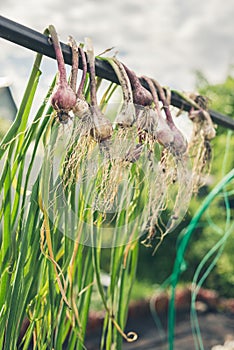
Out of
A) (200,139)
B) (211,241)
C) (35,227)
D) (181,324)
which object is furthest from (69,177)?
(211,241)

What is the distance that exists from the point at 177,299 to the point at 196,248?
0.35 metres

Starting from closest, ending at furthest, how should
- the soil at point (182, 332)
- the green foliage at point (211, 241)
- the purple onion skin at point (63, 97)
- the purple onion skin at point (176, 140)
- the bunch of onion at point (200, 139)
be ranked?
1. the purple onion skin at point (63, 97)
2. the purple onion skin at point (176, 140)
3. the bunch of onion at point (200, 139)
4. the soil at point (182, 332)
5. the green foliage at point (211, 241)

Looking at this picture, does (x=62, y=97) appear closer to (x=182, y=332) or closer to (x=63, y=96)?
(x=63, y=96)

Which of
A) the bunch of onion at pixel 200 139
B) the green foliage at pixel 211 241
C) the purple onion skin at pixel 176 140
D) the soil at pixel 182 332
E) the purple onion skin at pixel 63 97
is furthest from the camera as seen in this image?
the green foliage at pixel 211 241

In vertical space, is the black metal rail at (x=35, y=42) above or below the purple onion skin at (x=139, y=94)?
above

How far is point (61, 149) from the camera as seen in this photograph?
21.8 inches

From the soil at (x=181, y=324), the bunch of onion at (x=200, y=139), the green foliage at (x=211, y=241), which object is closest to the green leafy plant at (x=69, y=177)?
the bunch of onion at (x=200, y=139)

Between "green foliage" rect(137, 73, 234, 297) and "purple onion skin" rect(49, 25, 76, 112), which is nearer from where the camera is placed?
"purple onion skin" rect(49, 25, 76, 112)

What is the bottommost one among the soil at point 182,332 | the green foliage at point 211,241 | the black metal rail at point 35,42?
the soil at point 182,332

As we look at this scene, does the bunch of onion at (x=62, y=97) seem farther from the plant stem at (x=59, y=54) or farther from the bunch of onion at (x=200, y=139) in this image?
the bunch of onion at (x=200, y=139)

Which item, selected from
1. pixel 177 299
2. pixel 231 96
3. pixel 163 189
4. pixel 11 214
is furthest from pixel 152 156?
pixel 177 299

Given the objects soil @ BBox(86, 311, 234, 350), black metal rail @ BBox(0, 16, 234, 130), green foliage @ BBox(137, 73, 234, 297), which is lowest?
soil @ BBox(86, 311, 234, 350)

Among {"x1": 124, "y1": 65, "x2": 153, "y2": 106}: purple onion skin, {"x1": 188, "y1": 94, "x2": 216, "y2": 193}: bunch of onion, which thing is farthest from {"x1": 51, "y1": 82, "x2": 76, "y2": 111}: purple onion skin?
{"x1": 188, "y1": 94, "x2": 216, "y2": 193}: bunch of onion

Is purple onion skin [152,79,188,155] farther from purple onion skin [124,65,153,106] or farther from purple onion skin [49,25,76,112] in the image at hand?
purple onion skin [49,25,76,112]
